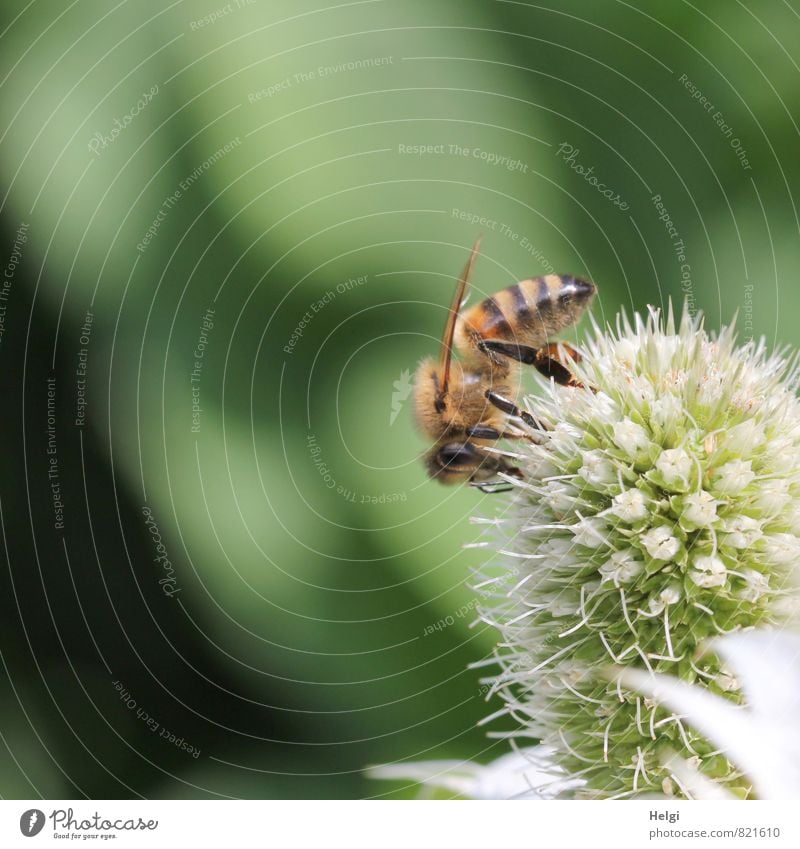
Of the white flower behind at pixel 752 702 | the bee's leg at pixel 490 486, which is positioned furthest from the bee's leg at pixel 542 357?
the white flower behind at pixel 752 702

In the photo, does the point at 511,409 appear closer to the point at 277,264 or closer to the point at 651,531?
the point at 651,531

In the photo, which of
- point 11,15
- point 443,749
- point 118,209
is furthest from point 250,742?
point 11,15

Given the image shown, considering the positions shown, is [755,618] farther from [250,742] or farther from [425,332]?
[250,742]

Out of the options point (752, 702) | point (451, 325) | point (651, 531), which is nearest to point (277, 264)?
point (451, 325)

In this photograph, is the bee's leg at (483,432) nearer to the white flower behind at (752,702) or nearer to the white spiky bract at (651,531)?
the white spiky bract at (651,531)

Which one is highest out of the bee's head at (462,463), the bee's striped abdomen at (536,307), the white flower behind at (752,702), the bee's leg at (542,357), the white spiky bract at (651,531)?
the bee's striped abdomen at (536,307)

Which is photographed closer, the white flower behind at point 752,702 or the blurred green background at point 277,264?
the white flower behind at point 752,702

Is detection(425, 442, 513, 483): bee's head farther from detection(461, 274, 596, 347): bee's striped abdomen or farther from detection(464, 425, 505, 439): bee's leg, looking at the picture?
detection(461, 274, 596, 347): bee's striped abdomen
